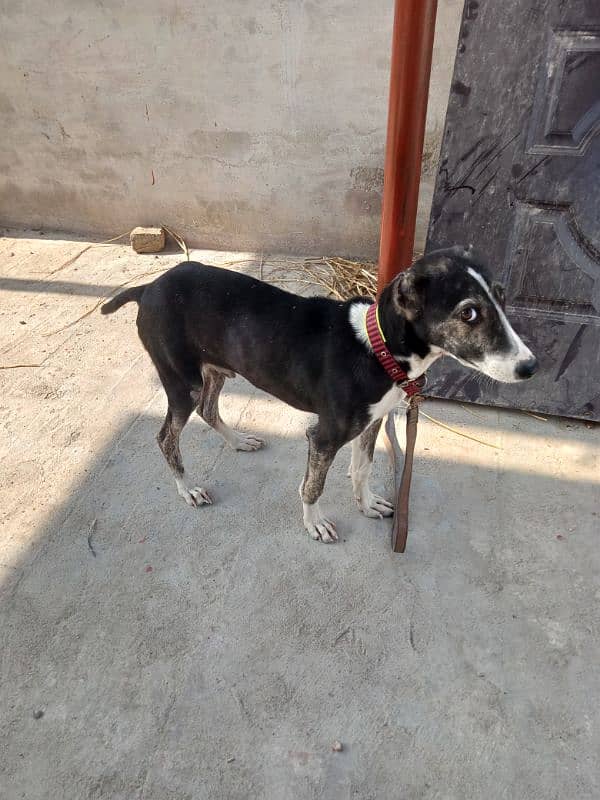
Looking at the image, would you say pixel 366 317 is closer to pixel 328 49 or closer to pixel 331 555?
pixel 331 555

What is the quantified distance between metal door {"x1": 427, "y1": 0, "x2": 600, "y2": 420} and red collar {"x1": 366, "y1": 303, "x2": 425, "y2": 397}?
4.14 feet

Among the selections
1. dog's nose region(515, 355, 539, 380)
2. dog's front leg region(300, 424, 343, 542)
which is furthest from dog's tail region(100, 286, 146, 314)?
dog's nose region(515, 355, 539, 380)

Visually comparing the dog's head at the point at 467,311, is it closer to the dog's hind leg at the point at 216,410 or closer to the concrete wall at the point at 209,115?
the dog's hind leg at the point at 216,410

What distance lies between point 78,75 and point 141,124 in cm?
72

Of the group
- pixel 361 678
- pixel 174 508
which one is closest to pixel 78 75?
pixel 174 508

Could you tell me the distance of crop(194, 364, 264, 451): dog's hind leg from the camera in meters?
2.98

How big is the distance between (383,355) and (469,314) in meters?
→ 0.39

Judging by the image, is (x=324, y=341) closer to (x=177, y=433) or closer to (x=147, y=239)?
(x=177, y=433)

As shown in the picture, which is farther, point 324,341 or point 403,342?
point 324,341

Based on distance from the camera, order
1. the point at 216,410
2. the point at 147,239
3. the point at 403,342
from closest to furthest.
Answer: the point at 403,342
the point at 216,410
the point at 147,239

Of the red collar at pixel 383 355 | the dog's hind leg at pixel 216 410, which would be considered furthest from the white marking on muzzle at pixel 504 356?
the dog's hind leg at pixel 216 410

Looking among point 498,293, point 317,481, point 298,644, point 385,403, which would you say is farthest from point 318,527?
point 498,293

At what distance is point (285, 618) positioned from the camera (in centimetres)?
246

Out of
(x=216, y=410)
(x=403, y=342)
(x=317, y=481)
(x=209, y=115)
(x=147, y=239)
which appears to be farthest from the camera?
(x=147, y=239)
